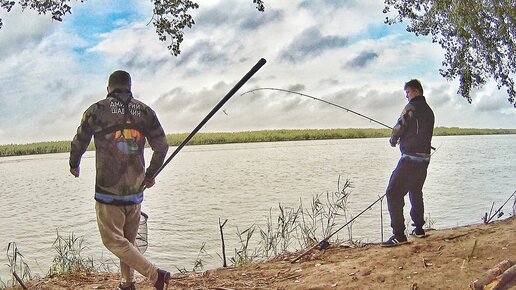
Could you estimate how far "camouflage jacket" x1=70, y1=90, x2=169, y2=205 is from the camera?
5922mm

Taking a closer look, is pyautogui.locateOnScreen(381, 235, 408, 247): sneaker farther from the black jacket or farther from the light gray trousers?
the light gray trousers

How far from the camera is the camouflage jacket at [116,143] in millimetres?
5922

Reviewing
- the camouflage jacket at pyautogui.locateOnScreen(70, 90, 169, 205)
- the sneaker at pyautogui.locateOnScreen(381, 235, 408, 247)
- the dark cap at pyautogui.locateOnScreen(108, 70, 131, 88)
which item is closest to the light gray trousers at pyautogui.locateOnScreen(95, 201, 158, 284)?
the camouflage jacket at pyautogui.locateOnScreen(70, 90, 169, 205)

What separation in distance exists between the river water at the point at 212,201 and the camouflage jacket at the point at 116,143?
3.86 m

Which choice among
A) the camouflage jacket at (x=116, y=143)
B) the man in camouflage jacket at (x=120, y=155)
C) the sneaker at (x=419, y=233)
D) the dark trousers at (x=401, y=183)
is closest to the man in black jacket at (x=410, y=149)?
the dark trousers at (x=401, y=183)

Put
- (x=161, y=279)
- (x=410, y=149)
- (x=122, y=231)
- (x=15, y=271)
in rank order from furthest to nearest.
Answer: (x=15, y=271) → (x=410, y=149) → (x=161, y=279) → (x=122, y=231)

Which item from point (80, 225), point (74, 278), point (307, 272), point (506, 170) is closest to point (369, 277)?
point (307, 272)

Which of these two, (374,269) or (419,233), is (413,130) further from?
(374,269)

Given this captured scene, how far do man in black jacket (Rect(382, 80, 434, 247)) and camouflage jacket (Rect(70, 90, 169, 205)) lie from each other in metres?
3.59

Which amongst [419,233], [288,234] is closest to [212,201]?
[288,234]

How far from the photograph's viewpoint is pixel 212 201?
18.8 meters

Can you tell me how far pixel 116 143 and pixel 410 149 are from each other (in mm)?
4043

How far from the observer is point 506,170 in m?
26.9

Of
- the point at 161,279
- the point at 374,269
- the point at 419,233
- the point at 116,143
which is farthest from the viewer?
the point at 419,233
